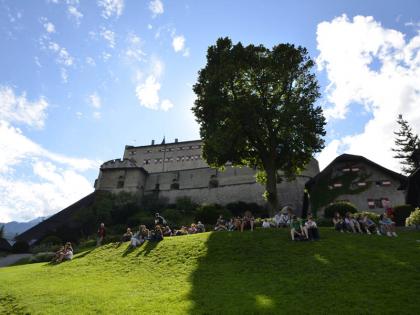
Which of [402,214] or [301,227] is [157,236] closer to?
[301,227]

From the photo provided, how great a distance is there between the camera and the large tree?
28109 millimetres

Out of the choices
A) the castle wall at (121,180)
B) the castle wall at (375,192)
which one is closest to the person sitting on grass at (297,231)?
the castle wall at (375,192)

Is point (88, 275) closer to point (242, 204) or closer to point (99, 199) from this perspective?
point (242, 204)

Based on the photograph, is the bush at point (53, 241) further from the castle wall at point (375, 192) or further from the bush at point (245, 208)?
the castle wall at point (375, 192)

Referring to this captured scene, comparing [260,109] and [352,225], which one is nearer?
[352,225]

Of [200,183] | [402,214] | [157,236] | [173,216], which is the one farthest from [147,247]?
[200,183]

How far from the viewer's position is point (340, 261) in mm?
13477

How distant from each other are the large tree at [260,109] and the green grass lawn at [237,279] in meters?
10.5

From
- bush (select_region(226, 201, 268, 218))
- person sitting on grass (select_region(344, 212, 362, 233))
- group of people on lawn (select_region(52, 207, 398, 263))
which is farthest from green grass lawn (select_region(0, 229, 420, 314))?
bush (select_region(226, 201, 268, 218))

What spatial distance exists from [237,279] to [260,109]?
728 inches

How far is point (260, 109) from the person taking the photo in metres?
28.5

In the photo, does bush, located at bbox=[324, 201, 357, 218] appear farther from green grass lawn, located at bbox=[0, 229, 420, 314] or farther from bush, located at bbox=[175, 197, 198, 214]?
bush, located at bbox=[175, 197, 198, 214]

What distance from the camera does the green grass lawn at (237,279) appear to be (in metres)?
9.37

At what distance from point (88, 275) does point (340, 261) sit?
11.3 m
